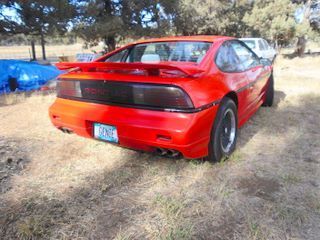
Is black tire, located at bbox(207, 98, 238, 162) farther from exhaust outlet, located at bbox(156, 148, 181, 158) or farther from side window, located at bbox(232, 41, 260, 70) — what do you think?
side window, located at bbox(232, 41, 260, 70)

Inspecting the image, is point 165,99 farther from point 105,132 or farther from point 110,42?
point 110,42

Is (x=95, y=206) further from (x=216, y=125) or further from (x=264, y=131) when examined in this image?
(x=264, y=131)

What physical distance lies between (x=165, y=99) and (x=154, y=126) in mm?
264

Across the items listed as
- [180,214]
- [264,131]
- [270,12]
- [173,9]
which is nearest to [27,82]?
[264,131]

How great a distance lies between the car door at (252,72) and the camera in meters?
4.15

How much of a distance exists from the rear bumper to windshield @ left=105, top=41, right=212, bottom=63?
0.81 metres

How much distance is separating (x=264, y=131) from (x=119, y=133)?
2.35 m

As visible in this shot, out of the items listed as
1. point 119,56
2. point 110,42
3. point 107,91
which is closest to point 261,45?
point 110,42

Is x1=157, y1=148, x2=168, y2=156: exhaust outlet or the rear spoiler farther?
x1=157, y1=148, x2=168, y2=156: exhaust outlet

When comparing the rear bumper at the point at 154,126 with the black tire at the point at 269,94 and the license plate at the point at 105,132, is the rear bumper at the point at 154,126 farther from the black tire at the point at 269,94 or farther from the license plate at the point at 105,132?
the black tire at the point at 269,94

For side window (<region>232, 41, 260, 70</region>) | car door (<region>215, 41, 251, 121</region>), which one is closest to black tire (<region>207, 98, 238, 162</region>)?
car door (<region>215, 41, 251, 121</region>)

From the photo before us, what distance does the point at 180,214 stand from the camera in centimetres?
251

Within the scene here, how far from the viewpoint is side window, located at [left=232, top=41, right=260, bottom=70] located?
4.13 metres

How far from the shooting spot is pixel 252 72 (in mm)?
4309
